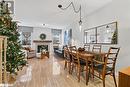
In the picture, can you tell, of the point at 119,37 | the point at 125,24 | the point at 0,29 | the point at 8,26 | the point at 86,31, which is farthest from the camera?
the point at 86,31

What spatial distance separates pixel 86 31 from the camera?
709cm

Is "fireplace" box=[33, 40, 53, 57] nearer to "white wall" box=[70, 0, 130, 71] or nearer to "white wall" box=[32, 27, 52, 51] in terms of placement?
"white wall" box=[32, 27, 52, 51]

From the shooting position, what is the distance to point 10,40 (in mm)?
3791

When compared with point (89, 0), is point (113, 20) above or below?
below

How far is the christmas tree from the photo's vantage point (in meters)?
3.50

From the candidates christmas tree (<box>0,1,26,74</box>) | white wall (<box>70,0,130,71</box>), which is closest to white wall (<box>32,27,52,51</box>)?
white wall (<box>70,0,130,71</box>)

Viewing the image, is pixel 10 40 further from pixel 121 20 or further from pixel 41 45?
pixel 41 45

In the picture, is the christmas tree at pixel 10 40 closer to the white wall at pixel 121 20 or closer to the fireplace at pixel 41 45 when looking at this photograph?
the white wall at pixel 121 20

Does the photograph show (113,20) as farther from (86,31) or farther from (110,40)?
(86,31)

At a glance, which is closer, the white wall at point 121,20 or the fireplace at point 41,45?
the white wall at point 121,20

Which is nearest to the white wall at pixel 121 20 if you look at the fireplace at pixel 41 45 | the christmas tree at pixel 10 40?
the christmas tree at pixel 10 40

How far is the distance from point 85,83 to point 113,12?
260 centimetres

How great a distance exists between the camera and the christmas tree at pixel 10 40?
3501mm

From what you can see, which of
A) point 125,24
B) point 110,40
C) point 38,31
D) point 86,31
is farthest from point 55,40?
point 125,24
